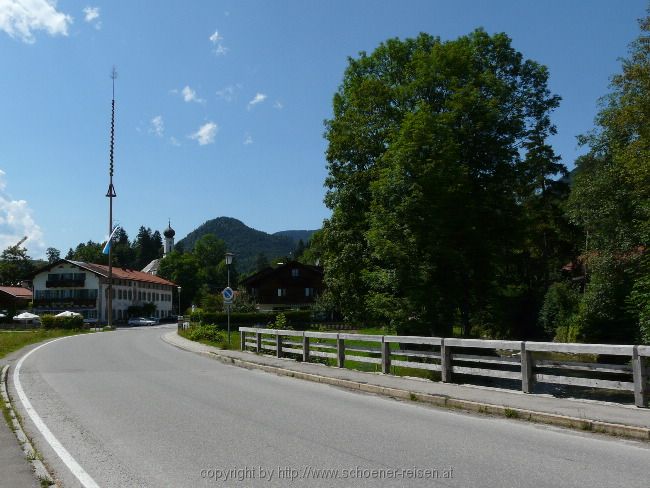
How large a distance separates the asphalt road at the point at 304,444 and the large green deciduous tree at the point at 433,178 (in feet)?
36.7

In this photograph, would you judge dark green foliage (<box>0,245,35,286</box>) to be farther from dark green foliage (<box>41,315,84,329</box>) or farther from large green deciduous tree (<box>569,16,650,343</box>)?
large green deciduous tree (<box>569,16,650,343</box>)

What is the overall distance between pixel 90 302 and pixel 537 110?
2944 inches

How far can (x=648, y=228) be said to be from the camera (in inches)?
926

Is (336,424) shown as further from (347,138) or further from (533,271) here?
(533,271)

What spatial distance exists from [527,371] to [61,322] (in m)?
54.4

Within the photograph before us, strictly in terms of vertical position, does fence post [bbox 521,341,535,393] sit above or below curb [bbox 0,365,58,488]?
above

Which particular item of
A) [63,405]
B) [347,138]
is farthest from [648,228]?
[63,405]

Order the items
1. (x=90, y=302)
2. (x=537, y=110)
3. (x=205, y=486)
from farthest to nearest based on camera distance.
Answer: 1. (x=90, y=302)
2. (x=537, y=110)
3. (x=205, y=486)

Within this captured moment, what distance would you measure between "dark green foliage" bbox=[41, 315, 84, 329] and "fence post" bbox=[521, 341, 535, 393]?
176ft

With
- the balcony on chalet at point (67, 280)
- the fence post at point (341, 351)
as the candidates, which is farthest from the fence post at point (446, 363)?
the balcony on chalet at point (67, 280)

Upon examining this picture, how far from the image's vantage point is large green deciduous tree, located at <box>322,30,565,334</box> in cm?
2314

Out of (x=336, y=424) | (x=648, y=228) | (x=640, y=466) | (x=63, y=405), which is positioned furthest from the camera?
(x=648, y=228)

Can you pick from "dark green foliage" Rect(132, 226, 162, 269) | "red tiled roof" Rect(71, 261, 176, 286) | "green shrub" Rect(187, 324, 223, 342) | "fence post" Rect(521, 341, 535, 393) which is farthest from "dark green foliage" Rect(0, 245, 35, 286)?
"fence post" Rect(521, 341, 535, 393)

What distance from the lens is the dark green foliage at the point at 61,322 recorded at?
188 ft
